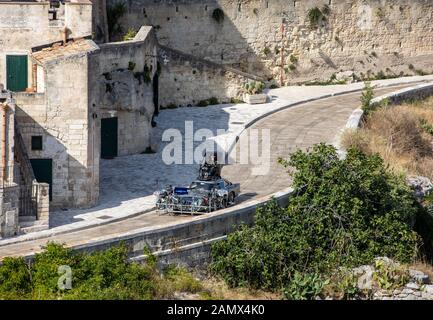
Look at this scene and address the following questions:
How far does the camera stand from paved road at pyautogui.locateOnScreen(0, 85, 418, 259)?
35.4 metres

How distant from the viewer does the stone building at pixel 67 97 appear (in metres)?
38.7

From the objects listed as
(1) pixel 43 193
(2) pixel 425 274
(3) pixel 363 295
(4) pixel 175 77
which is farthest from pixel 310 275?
(4) pixel 175 77

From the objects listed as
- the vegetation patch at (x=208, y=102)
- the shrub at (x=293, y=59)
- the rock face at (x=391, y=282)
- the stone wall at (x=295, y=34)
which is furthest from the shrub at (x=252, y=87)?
the rock face at (x=391, y=282)

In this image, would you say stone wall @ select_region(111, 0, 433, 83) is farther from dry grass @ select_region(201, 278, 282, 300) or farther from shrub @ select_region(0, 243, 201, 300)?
shrub @ select_region(0, 243, 201, 300)

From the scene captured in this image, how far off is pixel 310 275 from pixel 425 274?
151 inches

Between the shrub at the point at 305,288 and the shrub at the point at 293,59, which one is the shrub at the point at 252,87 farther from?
the shrub at the point at 305,288

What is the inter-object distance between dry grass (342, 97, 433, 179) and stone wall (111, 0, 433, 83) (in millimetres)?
4600

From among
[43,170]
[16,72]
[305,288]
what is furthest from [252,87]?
[305,288]

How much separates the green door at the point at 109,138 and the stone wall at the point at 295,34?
8.15 meters

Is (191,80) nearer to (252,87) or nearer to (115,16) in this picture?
(252,87)

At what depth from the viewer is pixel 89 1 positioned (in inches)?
1718

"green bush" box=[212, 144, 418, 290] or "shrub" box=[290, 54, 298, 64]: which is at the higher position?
"shrub" box=[290, 54, 298, 64]

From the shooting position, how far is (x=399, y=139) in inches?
1944

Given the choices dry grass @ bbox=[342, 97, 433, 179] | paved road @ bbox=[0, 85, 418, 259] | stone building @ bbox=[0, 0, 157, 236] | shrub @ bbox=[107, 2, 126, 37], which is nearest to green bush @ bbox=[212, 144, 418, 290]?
paved road @ bbox=[0, 85, 418, 259]
